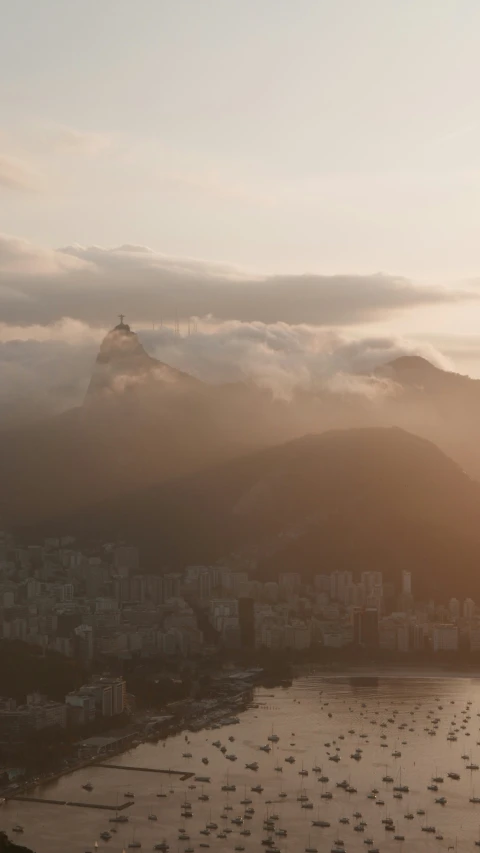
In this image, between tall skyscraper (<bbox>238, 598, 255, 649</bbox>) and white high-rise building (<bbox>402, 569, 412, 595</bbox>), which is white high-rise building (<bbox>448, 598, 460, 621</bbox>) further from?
tall skyscraper (<bbox>238, 598, 255, 649</bbox>)

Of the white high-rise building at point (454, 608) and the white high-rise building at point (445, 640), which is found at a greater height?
the white high-rise building at point (454, 608)

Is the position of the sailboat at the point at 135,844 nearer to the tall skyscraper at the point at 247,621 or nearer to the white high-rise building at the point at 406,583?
the tall skyscraper at the point at 247,621

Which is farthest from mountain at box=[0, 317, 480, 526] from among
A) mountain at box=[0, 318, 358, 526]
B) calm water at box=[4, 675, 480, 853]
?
calm water at box=[4, 675, 480, 853]

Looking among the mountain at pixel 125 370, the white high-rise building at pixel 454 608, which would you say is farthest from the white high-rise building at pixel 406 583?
the mountain at pixel 125 370

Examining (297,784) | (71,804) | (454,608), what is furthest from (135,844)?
(454,608)

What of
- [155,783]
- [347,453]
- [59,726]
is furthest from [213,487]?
[155,783]

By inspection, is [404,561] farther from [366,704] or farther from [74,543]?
[366,704]

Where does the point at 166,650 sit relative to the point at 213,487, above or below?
below

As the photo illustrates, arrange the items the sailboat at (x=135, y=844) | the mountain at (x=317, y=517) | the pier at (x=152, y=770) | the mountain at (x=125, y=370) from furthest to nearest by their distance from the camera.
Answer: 1. the mountain at (x=125, y=370)
2. the mountain at (x=317, y=517)
3. the pier at (x=152, y=770)
4. the sailboat at (x=135, y=844)
